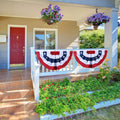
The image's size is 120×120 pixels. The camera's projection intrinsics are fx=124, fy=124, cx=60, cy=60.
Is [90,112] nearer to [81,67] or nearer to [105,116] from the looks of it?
[105,116]

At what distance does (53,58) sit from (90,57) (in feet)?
4.23

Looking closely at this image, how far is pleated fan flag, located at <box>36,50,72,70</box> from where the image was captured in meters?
3.67

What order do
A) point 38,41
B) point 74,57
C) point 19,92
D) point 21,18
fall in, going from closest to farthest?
point 19,92, point 74,57, point 21,18, point 38,41

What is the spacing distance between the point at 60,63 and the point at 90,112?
1624mm

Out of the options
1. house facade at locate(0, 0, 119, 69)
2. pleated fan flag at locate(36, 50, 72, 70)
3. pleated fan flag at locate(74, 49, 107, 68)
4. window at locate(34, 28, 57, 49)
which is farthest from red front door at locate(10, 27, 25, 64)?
pleated fan flag at locate(74, 49, 107, 68)

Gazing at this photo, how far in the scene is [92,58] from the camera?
4219mm

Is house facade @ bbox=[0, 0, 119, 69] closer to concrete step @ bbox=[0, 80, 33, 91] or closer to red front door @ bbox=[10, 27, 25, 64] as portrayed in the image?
red front door @ bbox=[10, 27, 25, 64]

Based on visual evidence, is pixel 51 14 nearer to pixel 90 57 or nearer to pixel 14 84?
pixel 90 57

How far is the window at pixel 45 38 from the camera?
6230 millimetres

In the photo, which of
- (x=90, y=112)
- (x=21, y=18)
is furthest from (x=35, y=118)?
(x=21, y=18)

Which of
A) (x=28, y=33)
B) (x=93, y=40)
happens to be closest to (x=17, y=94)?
(x=28, y=33)

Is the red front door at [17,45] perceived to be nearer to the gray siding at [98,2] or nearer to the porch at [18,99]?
the porch at [18,99]

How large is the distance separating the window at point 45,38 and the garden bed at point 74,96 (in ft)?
9.96

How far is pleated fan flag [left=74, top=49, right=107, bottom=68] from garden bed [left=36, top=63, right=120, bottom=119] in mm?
428
